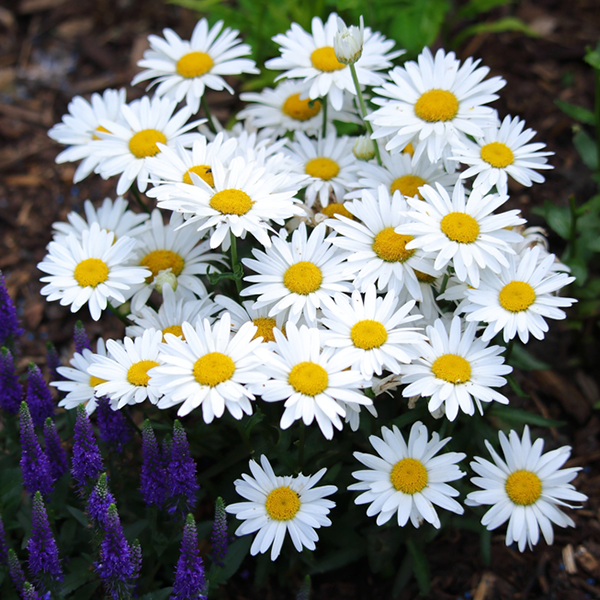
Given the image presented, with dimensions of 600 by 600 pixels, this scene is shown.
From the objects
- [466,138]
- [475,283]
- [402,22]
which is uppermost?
[402,22]

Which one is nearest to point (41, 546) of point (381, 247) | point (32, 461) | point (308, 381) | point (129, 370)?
point (32, 461)

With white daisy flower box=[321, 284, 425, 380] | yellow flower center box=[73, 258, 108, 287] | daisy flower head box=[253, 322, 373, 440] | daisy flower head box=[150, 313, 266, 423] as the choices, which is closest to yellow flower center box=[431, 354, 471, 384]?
white daisy flower box=[321, 284, 425, 380]

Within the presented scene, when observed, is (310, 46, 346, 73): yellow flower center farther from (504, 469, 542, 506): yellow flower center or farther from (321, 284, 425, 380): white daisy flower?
(504, 469, 542, 506): yellow flower center

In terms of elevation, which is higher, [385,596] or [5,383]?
[5,383]

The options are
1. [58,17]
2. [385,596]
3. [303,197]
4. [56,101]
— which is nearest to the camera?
[385,596]

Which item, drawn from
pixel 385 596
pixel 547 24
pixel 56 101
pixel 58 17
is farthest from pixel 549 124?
pixel 58 17

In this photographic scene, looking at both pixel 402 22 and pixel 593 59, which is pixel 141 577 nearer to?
pixel 593 59

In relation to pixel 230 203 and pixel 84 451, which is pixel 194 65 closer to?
pixel 230 203

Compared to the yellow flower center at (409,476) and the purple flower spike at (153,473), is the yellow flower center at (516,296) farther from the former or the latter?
the purple flower spike at (153,473)
